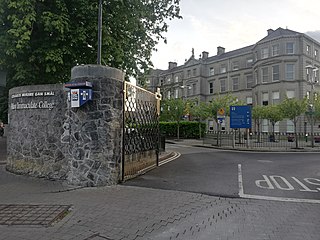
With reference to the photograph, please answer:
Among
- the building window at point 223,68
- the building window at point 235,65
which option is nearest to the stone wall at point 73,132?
the building window at point 235,65

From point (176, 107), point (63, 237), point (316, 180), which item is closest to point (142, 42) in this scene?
point (316, 180)

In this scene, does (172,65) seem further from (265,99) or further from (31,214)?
(31,214)

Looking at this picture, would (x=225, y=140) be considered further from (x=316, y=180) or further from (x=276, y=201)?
(x=276, y=201)

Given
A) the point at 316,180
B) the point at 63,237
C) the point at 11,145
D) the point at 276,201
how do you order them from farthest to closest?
the point at 11,145
the point at 316,180
the point at 276,201
the point at 63,237

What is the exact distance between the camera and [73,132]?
25.9 feet

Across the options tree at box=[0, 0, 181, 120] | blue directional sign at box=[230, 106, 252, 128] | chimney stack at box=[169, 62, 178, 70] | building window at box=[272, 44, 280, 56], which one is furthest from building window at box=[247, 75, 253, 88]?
tree at box=[0, 0, 181, 120]

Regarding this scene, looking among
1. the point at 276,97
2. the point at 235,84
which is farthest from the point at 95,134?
the point at 235,84

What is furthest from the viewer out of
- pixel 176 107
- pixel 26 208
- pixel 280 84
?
pixel 280 84

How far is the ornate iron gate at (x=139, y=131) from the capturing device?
8712 millimetres

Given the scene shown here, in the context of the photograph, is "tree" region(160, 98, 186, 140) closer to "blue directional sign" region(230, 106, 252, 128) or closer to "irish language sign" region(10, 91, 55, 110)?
"blue directional sign" region(230, 106, 252, 128)

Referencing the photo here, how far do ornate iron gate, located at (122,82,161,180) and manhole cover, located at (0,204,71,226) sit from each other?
289 cm

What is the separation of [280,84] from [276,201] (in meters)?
39.0

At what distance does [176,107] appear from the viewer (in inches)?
1256

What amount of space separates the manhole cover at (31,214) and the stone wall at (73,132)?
1971 millimetres
